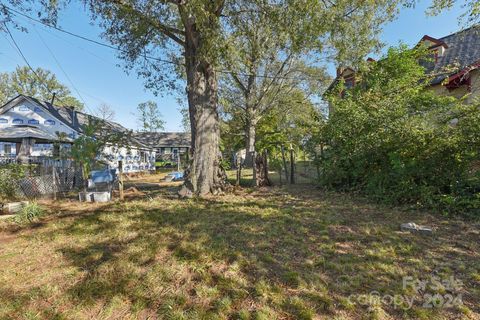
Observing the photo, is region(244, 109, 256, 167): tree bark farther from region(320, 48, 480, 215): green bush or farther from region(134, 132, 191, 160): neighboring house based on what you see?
region(134, 132, 191, 160): neighboring house

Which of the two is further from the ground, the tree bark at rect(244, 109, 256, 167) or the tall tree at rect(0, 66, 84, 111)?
the tall tree at rect(0, 66, 84, 111)

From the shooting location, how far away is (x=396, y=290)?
2463mm

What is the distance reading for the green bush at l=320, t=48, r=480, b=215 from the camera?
5219 mm

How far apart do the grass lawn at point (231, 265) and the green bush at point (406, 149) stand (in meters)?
0.94

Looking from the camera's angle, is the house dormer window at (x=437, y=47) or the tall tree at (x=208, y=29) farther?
the house dormer window at (x=437, y=47)

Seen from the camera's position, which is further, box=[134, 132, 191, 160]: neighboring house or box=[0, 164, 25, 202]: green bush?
box=[134, 132, 191, 160]: neighboring house

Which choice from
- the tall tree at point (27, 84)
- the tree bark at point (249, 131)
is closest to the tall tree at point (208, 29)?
the tree bark at point (249, 131)

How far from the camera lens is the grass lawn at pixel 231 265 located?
7.40 ft

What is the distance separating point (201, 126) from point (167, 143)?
27.3 m

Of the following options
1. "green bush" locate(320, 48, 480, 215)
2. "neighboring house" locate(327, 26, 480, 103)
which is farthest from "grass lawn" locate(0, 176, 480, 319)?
"neighboring house" locate(327, 26, 480, 103)

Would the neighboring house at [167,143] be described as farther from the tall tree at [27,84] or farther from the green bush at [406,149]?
the green bush at [406,149]

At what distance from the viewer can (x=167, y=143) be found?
33.5 meters

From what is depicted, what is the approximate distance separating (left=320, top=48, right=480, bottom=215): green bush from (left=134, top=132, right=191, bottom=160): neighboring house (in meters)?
26.1

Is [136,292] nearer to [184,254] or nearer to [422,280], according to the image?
[184,254]
